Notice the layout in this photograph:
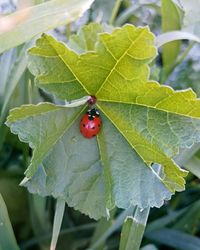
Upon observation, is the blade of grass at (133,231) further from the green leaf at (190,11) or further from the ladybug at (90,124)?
the green leaf at (190,11)

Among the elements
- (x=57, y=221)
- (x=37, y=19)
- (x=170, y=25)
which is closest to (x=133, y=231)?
(x=57, y=221)

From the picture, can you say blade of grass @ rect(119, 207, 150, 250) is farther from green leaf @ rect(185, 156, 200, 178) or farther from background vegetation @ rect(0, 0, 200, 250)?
green leaf @ rect(185, 156, 200, 178)

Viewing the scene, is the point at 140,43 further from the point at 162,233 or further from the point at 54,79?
the point at 162,233

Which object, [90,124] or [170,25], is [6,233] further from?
[170,25]

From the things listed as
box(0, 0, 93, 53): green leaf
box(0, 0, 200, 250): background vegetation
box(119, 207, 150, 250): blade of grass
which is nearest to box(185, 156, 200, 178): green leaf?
box(0, 0, 200, 250): background vegetation

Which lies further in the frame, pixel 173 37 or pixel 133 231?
pixel 173 37

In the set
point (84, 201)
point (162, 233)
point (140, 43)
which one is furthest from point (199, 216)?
point (140, 43)
